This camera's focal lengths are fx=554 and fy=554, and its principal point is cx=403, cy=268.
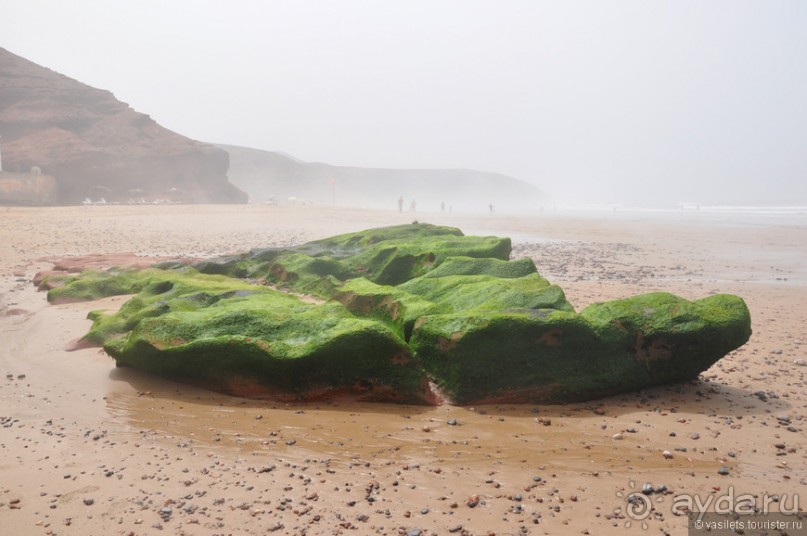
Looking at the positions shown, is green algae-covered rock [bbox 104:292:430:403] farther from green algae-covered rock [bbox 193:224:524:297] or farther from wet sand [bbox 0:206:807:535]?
green algae-covered rock [bbox 193:224:524:297]

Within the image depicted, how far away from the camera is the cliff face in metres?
47.6

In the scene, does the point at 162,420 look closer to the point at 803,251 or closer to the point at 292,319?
the point at 292,319

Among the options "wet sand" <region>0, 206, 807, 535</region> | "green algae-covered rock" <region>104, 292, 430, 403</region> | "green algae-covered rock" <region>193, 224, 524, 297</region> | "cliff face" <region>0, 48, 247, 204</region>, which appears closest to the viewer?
"wet sand" <region>0, 206, 807, 535</region>

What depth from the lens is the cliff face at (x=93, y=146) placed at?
47.6 meters

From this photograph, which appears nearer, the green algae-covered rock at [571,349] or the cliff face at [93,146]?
the green algae-covered rock at [571,349]

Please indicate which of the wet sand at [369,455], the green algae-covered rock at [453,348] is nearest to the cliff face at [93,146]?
the green algae-covered rock at [453,348]

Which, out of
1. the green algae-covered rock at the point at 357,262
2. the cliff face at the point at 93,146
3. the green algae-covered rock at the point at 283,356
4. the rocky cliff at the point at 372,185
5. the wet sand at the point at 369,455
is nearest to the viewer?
the wet sand at the point at 369,455

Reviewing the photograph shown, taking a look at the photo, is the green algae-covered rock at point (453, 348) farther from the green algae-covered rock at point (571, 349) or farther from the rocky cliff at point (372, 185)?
the rocky cliff at point (372, 185)

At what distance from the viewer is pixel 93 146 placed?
51312mm

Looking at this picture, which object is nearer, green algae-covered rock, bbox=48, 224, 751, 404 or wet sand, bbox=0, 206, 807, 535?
wet sand, bbox=0, 206, 807, 535

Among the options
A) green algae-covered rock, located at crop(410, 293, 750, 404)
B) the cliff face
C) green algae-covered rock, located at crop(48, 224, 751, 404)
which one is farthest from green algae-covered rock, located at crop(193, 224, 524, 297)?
the cliff face

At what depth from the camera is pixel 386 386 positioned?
5.75 metres

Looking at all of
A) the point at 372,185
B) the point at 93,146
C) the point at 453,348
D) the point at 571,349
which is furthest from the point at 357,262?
the point at 372,185

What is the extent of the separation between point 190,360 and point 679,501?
488 cm
